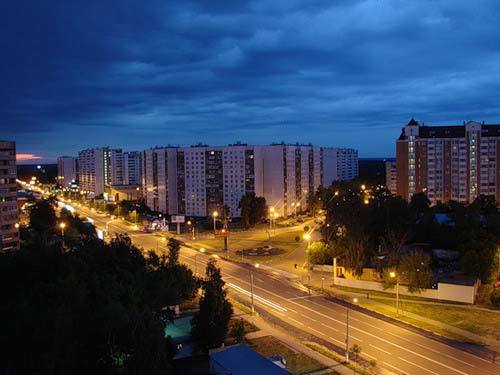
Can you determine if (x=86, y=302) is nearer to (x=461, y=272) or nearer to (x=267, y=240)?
(x=461, y=272)

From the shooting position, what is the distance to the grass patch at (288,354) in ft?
77.0

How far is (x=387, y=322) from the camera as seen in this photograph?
3044 centimetres

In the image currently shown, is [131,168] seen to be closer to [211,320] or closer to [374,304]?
[374,304]

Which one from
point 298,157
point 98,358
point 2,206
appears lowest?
point 98,358

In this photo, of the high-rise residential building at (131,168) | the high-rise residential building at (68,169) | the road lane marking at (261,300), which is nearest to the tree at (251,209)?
the road lane marking at (261,300)

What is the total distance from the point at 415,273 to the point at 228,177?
57927mm

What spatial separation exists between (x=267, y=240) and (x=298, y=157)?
35347 mm

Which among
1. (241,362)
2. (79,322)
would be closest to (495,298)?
(241,362)

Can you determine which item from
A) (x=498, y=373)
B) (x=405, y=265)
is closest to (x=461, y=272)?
(x=405, y=265)

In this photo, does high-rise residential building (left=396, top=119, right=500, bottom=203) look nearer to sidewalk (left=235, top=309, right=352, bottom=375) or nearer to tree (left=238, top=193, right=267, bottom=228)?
tree (left=238, top=193, right=267, bottom=228)

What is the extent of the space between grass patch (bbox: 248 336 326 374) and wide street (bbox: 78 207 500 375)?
272cm

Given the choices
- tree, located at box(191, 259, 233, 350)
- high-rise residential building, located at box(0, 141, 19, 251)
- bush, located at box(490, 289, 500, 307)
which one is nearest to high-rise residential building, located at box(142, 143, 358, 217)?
high-rise residential building, located at box(0, 141, 19, 251)

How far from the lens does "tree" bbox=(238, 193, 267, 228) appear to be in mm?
74000

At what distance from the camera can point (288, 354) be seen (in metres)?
25.3
